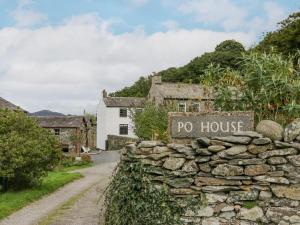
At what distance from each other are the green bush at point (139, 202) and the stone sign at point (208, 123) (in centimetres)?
102

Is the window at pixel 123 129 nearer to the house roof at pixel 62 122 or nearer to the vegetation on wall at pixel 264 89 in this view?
the house roof at pixel 62 122

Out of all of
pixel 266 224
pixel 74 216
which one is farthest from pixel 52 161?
pixel 266 224

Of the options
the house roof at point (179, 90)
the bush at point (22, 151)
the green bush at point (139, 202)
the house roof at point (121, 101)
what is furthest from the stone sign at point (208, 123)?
the house roof at point (121, 101)

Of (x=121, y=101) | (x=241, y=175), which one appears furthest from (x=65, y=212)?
(x=121, y=101)

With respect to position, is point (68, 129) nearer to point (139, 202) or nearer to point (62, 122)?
point (62, 122)

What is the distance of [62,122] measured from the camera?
212 ft

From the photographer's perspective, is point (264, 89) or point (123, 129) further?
point (123, 129)

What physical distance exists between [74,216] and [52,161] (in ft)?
34.0


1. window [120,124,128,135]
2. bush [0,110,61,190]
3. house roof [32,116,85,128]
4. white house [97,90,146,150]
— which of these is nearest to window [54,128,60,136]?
house roof [32,116,85,128]

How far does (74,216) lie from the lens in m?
15.1

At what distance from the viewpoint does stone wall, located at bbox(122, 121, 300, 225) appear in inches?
357

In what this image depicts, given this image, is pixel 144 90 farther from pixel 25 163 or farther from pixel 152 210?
pixel 152 210

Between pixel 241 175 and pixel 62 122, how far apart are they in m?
56.8

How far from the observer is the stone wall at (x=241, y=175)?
29.8 feet
